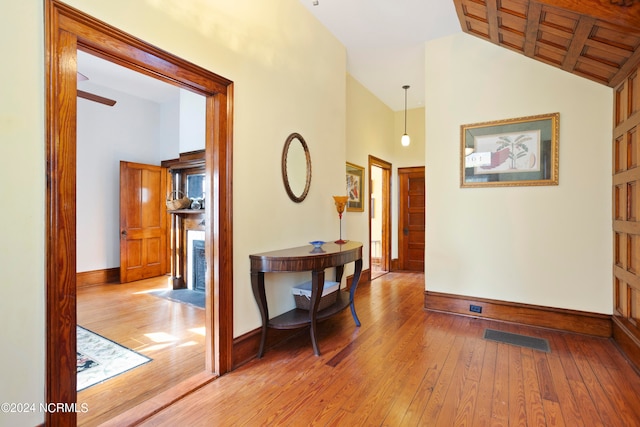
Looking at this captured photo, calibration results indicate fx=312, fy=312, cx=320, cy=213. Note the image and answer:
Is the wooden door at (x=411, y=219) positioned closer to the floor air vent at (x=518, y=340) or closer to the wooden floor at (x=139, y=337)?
the floor air vent at (x=518, y=340)

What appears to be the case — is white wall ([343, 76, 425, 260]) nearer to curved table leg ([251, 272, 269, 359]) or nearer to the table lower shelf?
the table lower shelf

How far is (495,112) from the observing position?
354 centimetres

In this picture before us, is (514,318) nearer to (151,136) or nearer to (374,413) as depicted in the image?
(374,413)

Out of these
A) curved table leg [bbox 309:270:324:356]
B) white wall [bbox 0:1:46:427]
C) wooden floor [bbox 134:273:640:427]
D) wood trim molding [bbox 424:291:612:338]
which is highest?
white wall [bbox 0:1:46:427]

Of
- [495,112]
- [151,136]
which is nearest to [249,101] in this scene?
[495,112]

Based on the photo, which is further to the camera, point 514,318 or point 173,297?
point 173,297

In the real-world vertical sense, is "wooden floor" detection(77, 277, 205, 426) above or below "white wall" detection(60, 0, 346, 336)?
below

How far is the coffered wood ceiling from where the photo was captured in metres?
1.93

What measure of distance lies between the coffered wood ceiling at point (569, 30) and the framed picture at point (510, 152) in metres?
0.59

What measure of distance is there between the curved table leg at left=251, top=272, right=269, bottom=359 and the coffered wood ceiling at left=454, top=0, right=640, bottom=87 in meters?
2.85

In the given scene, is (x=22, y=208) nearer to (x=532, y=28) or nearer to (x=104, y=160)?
(x=532, y=28)

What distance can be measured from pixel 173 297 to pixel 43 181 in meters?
3.41

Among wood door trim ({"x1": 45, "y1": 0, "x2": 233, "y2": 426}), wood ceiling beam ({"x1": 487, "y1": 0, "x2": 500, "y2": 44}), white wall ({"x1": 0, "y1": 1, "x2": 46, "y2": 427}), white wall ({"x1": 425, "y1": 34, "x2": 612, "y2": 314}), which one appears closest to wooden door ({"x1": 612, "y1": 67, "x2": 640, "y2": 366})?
white wall ({"x1": 425, "y1": 34, "x2": 612, "y2": 314})

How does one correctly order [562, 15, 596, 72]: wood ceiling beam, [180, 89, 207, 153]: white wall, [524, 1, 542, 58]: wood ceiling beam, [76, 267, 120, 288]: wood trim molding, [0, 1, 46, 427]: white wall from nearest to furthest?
1. [0, 1, 46, 427]: white wall
2. [562, 15, 596, 72]: wood ceiling beam
3. [524, 1, 542, 58]: wood ceiling beam
4. [180, 89, 207, 153]: white wall
5. [76, 267, 120, 288]: wood trim molding
